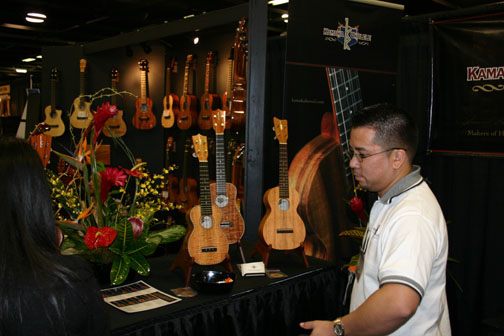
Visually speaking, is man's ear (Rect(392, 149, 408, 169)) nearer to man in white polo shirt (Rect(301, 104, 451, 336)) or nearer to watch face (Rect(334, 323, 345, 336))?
man in white polo shirt (Rect(301, 104, 451, 336))

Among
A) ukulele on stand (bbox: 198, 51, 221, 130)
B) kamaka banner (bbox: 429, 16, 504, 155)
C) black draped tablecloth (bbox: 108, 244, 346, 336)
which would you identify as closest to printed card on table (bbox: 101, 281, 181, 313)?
black draped tablecloth (bbox: 108, 244, 346, 336)

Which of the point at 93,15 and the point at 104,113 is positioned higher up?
the point at 93,15

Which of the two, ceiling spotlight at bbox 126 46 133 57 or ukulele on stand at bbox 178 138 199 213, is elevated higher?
ceiling spotlight at bbox 126 46 133 57

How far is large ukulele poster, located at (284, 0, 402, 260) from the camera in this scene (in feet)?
10.4

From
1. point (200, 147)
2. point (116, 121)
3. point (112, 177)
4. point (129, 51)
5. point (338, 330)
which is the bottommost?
point (338, 330)

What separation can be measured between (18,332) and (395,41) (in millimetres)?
3344

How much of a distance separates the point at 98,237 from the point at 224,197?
2.56 ft

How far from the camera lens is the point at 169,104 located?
544 centimetres

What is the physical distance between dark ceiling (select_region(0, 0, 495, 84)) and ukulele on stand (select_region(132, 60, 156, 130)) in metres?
1.30

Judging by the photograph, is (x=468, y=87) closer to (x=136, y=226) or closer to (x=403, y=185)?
(x=403, y=185)

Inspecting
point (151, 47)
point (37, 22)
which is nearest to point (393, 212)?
point (151, 47)

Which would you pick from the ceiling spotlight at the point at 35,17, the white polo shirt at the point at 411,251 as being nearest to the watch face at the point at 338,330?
the white polo shirt at the point at 411,251

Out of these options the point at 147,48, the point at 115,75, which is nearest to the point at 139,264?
the point at 147,48

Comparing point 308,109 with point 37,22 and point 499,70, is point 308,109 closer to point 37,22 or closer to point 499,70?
point 499,70
